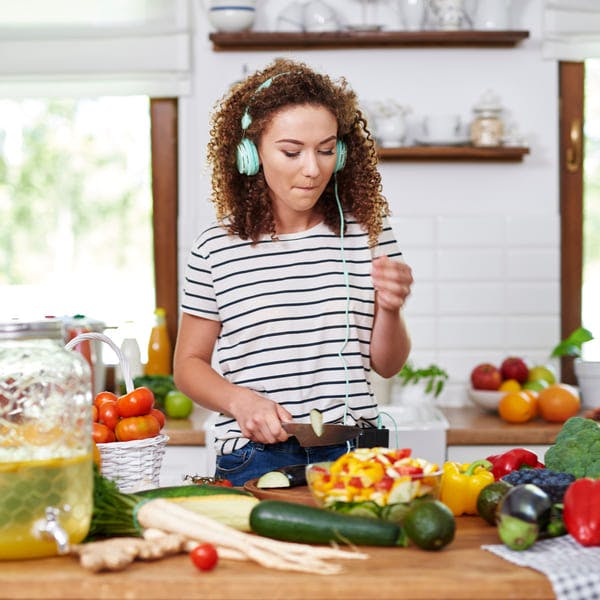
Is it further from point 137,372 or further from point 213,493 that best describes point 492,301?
point 213,493

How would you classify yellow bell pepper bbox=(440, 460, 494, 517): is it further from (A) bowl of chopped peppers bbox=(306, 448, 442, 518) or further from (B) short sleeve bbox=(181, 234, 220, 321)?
(B) short sleeve bbox=(181, 234, 220, 321)

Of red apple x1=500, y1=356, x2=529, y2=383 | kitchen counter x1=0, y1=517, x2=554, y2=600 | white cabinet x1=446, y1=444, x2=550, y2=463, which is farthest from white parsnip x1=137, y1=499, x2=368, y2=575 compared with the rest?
red apple x1=500, y1=356, x2=529, y2=383

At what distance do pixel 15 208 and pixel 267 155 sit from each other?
7.09 feet

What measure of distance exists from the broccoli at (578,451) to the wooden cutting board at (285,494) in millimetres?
439

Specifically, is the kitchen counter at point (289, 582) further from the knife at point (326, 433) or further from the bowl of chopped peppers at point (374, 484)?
the knife at point (326, 433)

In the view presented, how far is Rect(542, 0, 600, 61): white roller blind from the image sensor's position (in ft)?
12.0

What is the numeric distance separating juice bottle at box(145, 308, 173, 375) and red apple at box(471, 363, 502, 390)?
113 centimetres

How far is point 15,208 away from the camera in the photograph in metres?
3.91

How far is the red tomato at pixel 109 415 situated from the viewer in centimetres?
188

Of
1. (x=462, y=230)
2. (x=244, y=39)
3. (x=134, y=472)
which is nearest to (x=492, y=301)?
(x=462, y=230)

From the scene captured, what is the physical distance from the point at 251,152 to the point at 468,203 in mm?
1813

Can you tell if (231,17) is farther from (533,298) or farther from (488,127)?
(533,298)

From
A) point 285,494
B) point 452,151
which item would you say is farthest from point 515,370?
point 285,494

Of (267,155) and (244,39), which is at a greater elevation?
(244,39)
